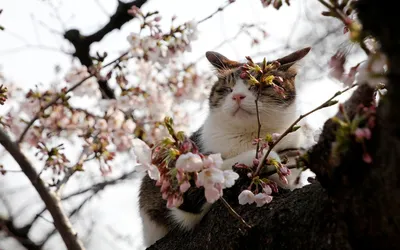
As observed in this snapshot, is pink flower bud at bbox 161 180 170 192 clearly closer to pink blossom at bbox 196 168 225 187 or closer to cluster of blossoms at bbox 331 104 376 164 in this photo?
pink blossom at bbox 196 168 225 187

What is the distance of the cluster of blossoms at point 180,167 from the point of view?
5.67 ft

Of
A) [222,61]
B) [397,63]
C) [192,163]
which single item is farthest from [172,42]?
[397,63]

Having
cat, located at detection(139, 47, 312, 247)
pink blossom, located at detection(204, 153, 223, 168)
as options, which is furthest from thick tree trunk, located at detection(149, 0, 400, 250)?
cat, located at detection(139, 47, 312, 247)

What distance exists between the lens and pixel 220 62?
371 cm

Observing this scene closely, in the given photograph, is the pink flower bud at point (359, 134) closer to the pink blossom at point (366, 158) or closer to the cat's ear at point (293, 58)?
the pink blossom at point (366, 158)

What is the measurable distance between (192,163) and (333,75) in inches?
21.7

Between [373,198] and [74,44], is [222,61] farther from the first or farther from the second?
[373,198]

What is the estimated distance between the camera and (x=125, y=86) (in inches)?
165

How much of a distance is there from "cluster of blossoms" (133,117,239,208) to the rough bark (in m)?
2.64

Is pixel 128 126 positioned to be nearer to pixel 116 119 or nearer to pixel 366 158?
pixel 116 119

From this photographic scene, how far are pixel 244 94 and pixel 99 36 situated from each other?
6.32 ft

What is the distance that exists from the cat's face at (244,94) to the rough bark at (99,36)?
1106mm

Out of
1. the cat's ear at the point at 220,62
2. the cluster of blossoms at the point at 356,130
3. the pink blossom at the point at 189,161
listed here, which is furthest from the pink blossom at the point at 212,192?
the cat's ear at the point at 220,62

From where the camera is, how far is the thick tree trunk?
0.98 m
